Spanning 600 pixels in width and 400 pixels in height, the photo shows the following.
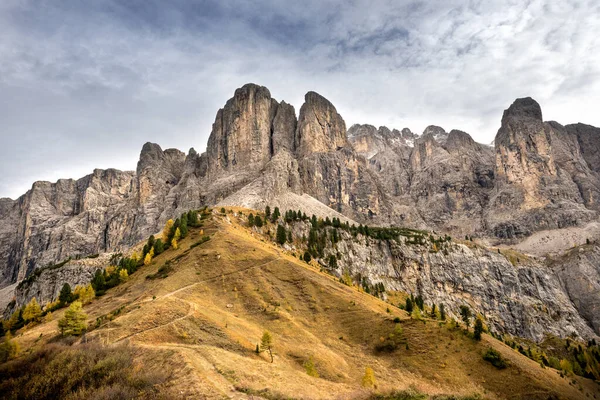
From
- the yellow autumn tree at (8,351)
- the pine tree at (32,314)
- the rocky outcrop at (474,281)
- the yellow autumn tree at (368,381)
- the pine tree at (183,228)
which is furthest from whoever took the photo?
the rocky outcrop at (474,281)

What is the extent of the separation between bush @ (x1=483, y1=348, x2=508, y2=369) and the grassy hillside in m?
0.74

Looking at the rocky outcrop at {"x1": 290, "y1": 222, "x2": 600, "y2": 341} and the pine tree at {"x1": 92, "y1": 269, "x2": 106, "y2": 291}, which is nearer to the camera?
the pine tree at {"x1": 92, "y1": 269, "x2": 106, "y2": 291}

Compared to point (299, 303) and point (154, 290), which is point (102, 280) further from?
point (299, 303)

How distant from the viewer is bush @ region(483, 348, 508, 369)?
5828 cm

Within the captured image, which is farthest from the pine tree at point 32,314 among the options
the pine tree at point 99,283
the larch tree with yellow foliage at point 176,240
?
the larch tree with yellow foliage at point 176,240

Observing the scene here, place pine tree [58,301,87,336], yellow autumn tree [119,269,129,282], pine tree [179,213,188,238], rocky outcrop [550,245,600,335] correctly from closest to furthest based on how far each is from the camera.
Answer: pine tree [58,301,87,336] < yellow autumn tree [119,269,129,282] < pine tree [179,213,188,238] < rocky outcrop [550,245,600,335]

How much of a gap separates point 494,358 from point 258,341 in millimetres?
35423

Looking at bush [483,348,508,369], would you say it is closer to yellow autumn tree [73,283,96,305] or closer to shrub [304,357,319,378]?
shrub [304,357,319,378]

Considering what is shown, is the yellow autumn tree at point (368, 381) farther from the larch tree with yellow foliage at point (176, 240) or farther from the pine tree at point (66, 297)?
the pine tree at point (66, 297)

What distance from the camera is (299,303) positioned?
3019 inches

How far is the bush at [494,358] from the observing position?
191 ft

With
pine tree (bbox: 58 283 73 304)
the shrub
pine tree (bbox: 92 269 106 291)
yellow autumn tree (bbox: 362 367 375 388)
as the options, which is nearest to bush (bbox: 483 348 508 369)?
yellow autumn tree (bbox: 362 367 375 388)

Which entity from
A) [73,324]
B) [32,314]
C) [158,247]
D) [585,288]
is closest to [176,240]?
[158,247]

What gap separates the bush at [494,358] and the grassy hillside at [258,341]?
2.43ft
